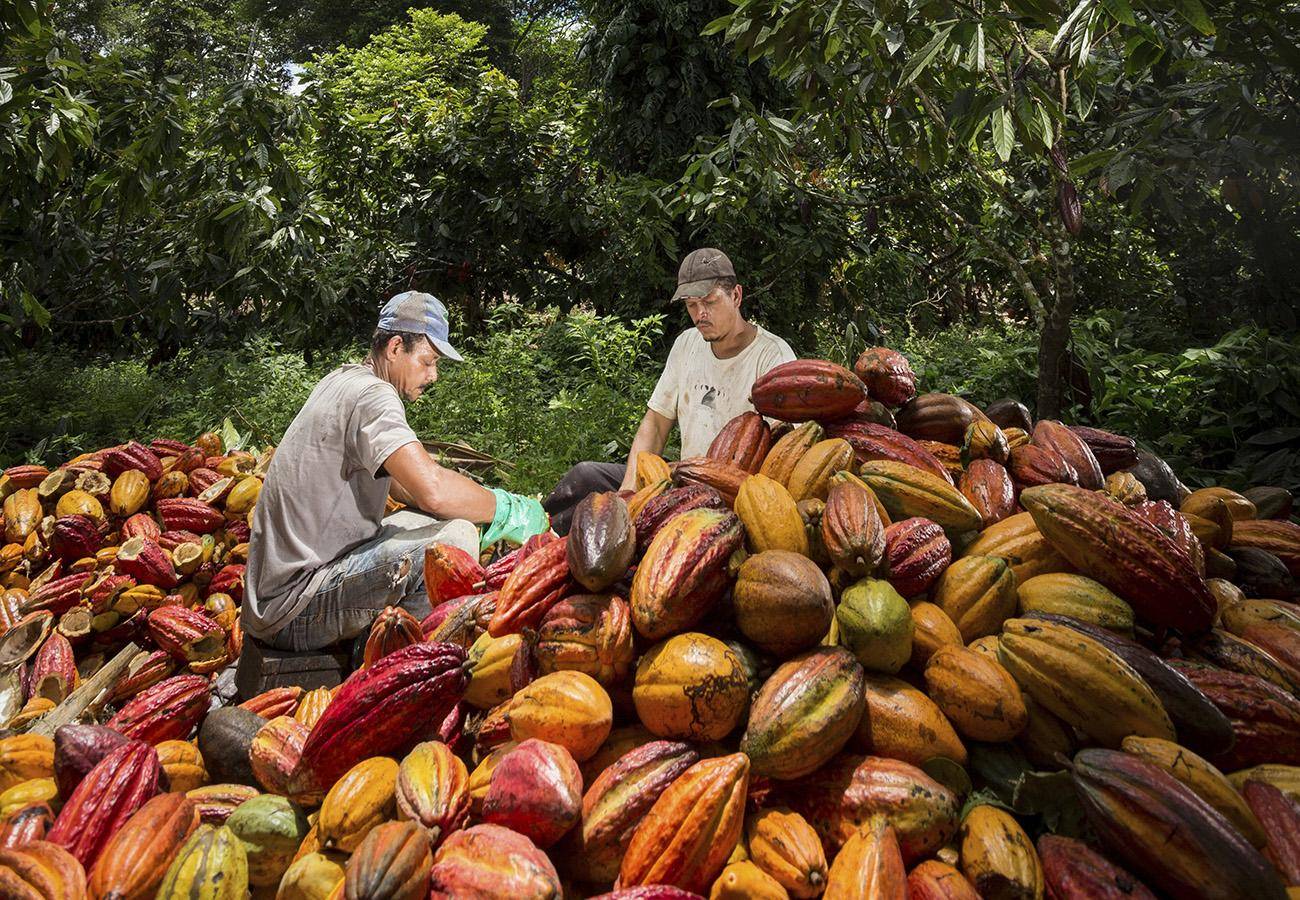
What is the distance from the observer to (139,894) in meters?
1.23

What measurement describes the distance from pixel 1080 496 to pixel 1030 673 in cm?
39

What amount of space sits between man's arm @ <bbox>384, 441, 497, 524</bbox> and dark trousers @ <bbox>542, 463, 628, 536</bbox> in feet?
2.49

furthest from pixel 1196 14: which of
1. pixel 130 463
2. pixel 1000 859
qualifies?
pixel 130 463

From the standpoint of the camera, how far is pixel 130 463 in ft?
13.0

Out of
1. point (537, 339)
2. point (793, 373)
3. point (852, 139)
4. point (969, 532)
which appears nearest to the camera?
point (969, 532)

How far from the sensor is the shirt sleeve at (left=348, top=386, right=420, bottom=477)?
2.76 m

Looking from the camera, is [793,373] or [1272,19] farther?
[1272,19]

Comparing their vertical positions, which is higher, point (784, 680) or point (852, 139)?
point (852, 139)

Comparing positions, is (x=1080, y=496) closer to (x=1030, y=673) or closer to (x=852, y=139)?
(x=1030, y=673)

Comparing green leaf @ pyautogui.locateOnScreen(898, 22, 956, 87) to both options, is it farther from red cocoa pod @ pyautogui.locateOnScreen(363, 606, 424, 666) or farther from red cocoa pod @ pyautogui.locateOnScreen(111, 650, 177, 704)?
red cocoa pod @ pyautogui.locateOnScreen(111, 650, 177, 704)

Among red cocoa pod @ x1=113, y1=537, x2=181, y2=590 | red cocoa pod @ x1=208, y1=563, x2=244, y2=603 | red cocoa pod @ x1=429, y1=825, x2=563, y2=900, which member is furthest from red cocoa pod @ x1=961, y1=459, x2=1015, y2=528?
red cocoa pod @ x1=113, y1=537, x2=181, y2=590

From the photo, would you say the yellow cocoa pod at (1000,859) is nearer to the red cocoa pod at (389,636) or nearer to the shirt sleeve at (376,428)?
the red cocoa pod at (389,636)

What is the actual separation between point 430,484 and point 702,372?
1.57 metres

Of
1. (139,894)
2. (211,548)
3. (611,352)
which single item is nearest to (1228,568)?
(139,894)
